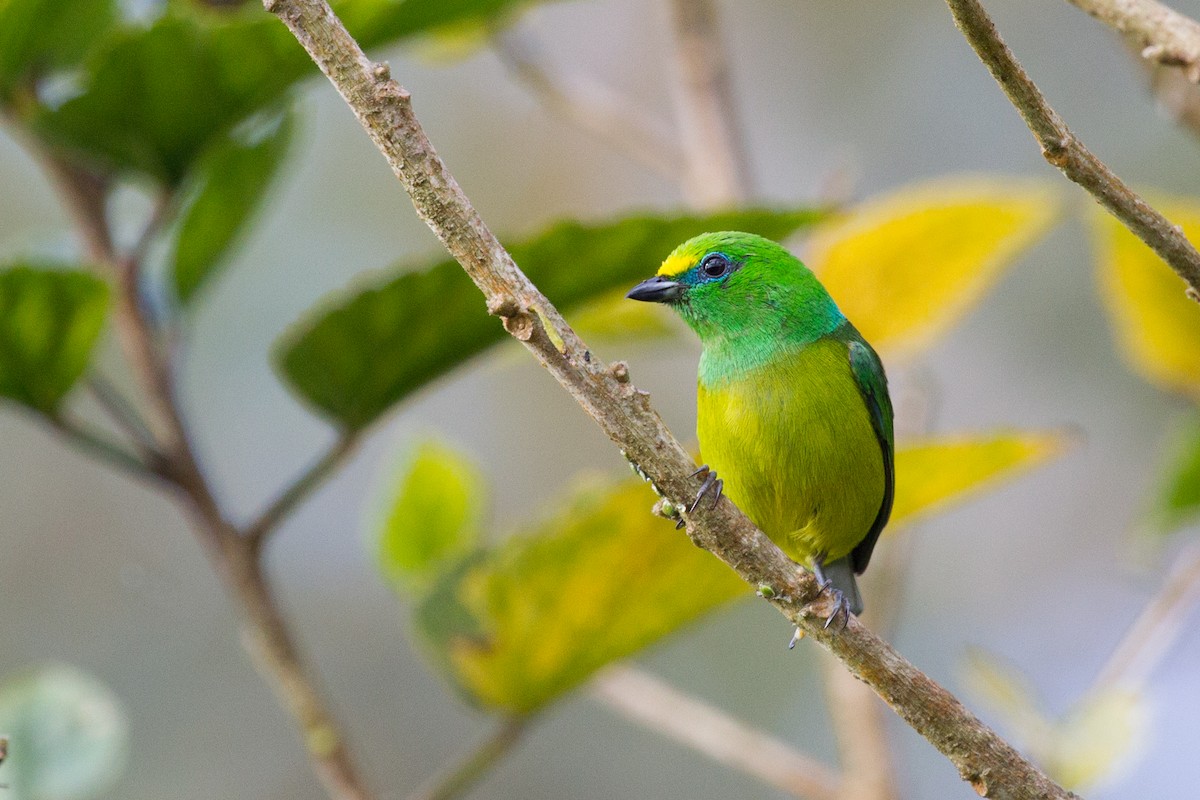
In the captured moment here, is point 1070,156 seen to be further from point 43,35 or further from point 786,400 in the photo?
point 43,35

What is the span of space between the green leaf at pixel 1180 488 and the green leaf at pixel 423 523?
1.36 meters

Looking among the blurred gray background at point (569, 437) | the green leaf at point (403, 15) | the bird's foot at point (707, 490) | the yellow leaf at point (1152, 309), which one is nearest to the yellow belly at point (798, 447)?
the yellow leaf at point (1152, 309)

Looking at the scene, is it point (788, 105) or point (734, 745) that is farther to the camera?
point (788, 105)

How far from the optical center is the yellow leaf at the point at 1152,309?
8.77 ft

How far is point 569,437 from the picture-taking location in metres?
7.18

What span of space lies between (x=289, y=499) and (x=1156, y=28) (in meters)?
1.22

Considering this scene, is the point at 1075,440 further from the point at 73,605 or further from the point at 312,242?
the point at 312,242

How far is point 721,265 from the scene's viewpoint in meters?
2.49

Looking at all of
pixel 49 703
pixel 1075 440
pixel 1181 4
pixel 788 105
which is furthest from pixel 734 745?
pixel 1181 4

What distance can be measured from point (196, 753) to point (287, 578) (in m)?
0.98

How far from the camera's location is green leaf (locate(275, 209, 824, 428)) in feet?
6.14

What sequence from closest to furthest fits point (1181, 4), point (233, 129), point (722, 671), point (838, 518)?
point (233, 129), point (838, 518), point (722, 671), point (1181, 4)

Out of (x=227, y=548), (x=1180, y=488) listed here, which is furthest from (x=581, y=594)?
(x=1180, y=488)

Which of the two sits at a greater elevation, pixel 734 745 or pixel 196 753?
pixel 734 745
